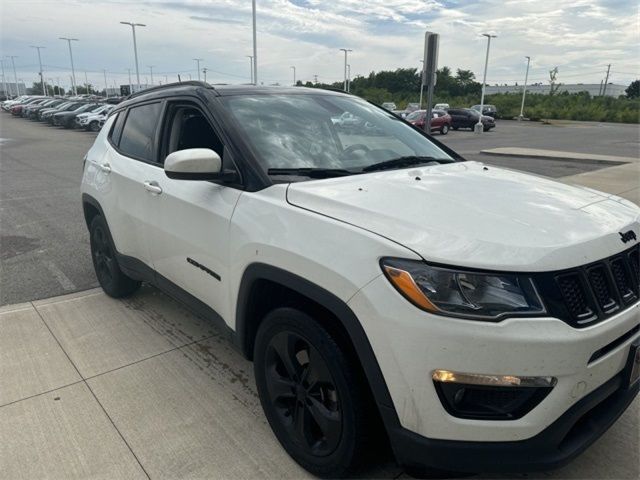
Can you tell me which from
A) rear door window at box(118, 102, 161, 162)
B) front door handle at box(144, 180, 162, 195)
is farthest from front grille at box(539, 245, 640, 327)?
rear door window at box(118, 102, 161, 162)

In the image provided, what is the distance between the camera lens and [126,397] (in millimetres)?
3053

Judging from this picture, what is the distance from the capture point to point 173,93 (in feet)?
11.1

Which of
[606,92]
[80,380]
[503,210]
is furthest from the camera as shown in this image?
[606,92]

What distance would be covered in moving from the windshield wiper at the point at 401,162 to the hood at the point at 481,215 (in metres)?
0.14

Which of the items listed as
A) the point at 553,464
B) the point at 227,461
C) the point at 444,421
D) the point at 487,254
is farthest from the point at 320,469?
the point at 487,254

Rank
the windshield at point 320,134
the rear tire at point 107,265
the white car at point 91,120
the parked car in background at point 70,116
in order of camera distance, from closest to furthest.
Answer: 1. the windshield at point 320,134
2. the rear tire at point 107,265
3. the white car at point 91,120
4. the parked car in background at point 70,116

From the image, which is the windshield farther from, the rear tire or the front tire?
the rear tire

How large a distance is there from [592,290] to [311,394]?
4.10ft

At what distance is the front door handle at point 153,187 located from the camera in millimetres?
3282

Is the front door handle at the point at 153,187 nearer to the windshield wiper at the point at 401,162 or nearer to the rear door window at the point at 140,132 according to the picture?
the rear door window at the point at 140,132

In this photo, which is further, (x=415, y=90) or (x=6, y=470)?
(x=415, y=90)

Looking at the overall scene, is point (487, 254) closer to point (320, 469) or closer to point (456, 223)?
point (456, 223)

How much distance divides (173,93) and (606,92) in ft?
375

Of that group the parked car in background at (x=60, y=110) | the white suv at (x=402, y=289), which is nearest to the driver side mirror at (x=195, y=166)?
the white suv at (x=402, y=289)
